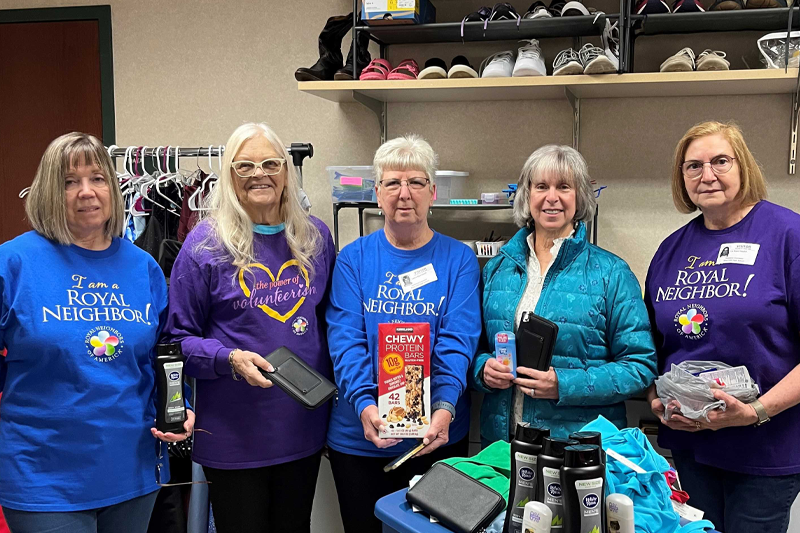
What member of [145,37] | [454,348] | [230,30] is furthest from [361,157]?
[454,348]

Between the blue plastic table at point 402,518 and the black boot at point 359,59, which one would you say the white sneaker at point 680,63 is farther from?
the blue plastic table at point 402,518

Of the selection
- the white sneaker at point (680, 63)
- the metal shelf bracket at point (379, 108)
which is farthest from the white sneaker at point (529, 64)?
the metal shelf bracket at point (379, 108)

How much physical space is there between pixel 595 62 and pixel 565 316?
1177 mm

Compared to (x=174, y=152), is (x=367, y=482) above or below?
below

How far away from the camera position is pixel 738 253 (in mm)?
1924

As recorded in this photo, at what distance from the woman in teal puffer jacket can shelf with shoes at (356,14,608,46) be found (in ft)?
3.21

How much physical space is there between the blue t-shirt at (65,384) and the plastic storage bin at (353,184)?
55.2 inches

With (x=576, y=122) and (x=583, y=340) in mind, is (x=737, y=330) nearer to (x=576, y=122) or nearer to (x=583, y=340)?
(x=583, y=340)

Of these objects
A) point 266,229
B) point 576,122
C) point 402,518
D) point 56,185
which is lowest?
point 402,518

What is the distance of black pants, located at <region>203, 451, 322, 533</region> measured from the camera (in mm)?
2092

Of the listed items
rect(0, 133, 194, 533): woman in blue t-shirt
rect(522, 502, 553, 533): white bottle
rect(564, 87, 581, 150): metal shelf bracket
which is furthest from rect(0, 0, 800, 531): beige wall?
rect(522, 502, 553, 533): white bottle

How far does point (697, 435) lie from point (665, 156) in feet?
5.36

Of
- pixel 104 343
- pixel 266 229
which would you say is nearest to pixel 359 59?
pixel 266 229

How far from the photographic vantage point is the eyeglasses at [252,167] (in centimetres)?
206
